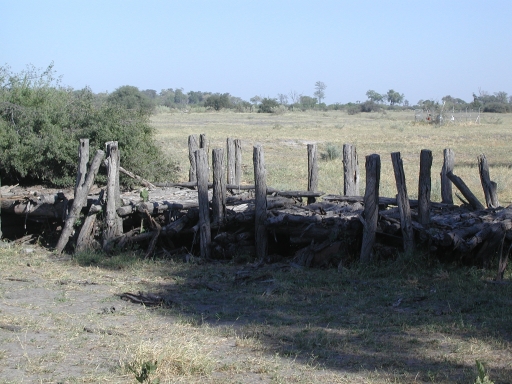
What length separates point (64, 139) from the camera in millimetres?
13586

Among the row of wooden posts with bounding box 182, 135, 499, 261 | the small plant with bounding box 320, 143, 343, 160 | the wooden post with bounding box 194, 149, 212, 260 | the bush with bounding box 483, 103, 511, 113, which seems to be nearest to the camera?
the row of wooden posts with bounding box 182, 135, 499, 261

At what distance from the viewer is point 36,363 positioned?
5590 mm

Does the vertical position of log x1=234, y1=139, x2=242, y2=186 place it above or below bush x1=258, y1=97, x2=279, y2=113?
below

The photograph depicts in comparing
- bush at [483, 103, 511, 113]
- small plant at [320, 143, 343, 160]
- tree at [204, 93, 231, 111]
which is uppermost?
tree at [204, 93, 231, 111]

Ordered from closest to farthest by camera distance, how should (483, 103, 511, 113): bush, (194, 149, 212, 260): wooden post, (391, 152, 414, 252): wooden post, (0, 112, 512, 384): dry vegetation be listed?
(0, 112, 512, 384): dry vegetation
(391, 152, 414, 252): wooden post
(194, 149, 212, 260): wooden post
(483, 103, 511, 113): bush

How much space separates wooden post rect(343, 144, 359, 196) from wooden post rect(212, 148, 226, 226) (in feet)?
8.16

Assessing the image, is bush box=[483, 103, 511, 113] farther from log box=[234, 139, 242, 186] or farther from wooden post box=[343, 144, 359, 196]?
wooden post box=[343, 144, 359, 196]

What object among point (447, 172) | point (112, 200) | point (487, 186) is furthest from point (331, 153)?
point (112, 200)

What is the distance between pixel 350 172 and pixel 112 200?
421 centimetres

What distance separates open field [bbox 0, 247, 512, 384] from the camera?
5398 mm

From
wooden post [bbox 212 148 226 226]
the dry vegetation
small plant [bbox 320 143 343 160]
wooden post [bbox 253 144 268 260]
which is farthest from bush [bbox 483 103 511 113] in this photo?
the dry vegetation

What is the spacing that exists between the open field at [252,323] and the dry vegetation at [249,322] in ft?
0.05

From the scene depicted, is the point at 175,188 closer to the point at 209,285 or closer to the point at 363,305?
the point at 209,285

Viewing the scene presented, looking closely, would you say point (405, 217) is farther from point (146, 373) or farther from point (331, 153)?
point (331, 153)
